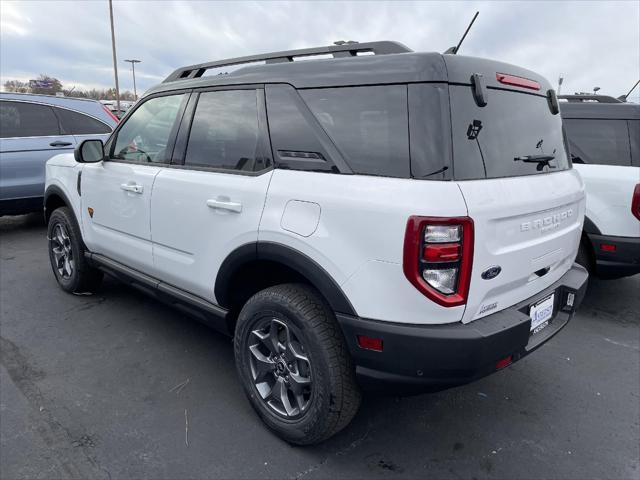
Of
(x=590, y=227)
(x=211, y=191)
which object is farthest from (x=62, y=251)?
(x=590, y=227)

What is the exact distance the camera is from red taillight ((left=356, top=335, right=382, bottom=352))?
1.87 metres

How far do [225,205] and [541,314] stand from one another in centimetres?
170

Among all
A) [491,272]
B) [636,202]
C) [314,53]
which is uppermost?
[314,53]

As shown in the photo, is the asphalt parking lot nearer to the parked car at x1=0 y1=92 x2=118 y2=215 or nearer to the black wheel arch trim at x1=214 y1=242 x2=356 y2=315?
the black wheel arch trim at x1=214 y1=242 x2=356 y2=315

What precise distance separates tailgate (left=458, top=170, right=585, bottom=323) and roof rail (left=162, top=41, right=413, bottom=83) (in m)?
0.78

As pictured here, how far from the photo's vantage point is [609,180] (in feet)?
12.8

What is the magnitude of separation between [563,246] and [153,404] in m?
2.43

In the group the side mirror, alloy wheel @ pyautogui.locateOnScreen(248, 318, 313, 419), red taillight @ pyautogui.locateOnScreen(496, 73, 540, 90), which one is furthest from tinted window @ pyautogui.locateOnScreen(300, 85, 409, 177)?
the side mirror

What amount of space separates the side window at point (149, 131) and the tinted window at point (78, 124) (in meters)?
3.81

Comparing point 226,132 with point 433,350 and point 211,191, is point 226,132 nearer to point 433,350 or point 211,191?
point 211,191

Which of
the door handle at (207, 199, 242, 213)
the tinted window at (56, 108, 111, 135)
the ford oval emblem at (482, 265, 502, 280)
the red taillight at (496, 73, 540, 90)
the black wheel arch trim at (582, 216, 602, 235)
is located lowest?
the black wheel arch trim at (582, 216, 602, 235)

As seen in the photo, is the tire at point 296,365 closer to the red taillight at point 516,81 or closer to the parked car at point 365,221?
the parked car at point 365,221

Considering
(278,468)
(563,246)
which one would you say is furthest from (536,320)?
(278,468)

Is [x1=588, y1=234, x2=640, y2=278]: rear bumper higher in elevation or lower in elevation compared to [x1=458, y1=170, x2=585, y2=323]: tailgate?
lower
